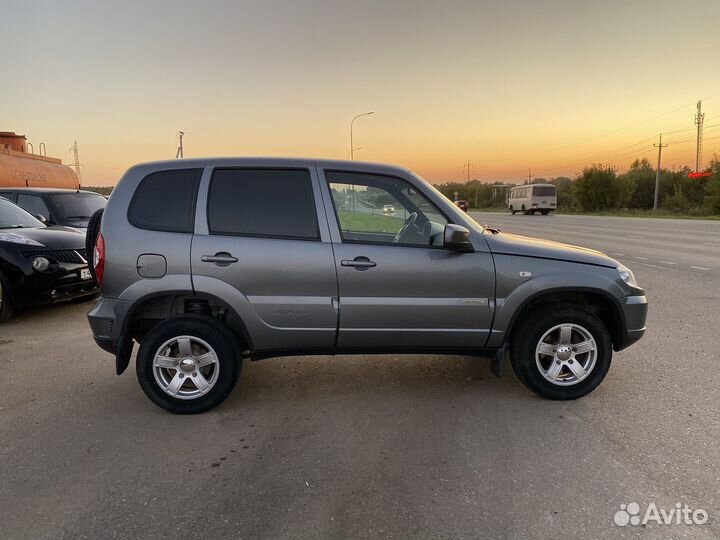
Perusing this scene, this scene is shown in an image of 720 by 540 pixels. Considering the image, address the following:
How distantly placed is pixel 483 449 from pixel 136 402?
9.04 feet

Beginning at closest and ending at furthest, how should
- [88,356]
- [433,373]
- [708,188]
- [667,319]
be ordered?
[433,373] < [88,356] < [667,319] < [708,188]

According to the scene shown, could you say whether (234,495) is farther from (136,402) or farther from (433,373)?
(433,373)

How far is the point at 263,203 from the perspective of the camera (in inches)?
148

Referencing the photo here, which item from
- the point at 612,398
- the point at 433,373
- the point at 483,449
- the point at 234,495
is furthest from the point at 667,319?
the point at 234,495

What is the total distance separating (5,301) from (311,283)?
16.1ft

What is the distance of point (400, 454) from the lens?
313 centimetres

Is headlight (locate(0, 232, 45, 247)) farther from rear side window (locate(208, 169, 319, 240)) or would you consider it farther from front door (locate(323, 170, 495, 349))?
front door (locate(323, 170, 495, 349))

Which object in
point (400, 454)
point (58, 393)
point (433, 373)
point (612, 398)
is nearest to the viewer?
point (400, 454)

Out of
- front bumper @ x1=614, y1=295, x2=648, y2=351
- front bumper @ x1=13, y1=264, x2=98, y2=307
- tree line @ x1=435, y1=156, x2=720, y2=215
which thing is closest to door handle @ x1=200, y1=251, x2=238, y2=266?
front bumper @ x1=614, y1=295, x2=648, y2=351

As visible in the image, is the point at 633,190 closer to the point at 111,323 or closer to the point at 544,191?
the point at 544,191

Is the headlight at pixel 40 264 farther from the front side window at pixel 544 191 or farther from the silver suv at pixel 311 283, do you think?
the front side window at pixel 544 191

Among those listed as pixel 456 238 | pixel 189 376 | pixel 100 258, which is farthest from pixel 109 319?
pixel 456 238

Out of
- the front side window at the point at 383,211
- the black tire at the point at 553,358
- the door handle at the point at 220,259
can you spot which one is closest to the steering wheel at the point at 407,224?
the front side window at the point at 383,211

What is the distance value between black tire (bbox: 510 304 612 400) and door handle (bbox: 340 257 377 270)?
1.29 meters
